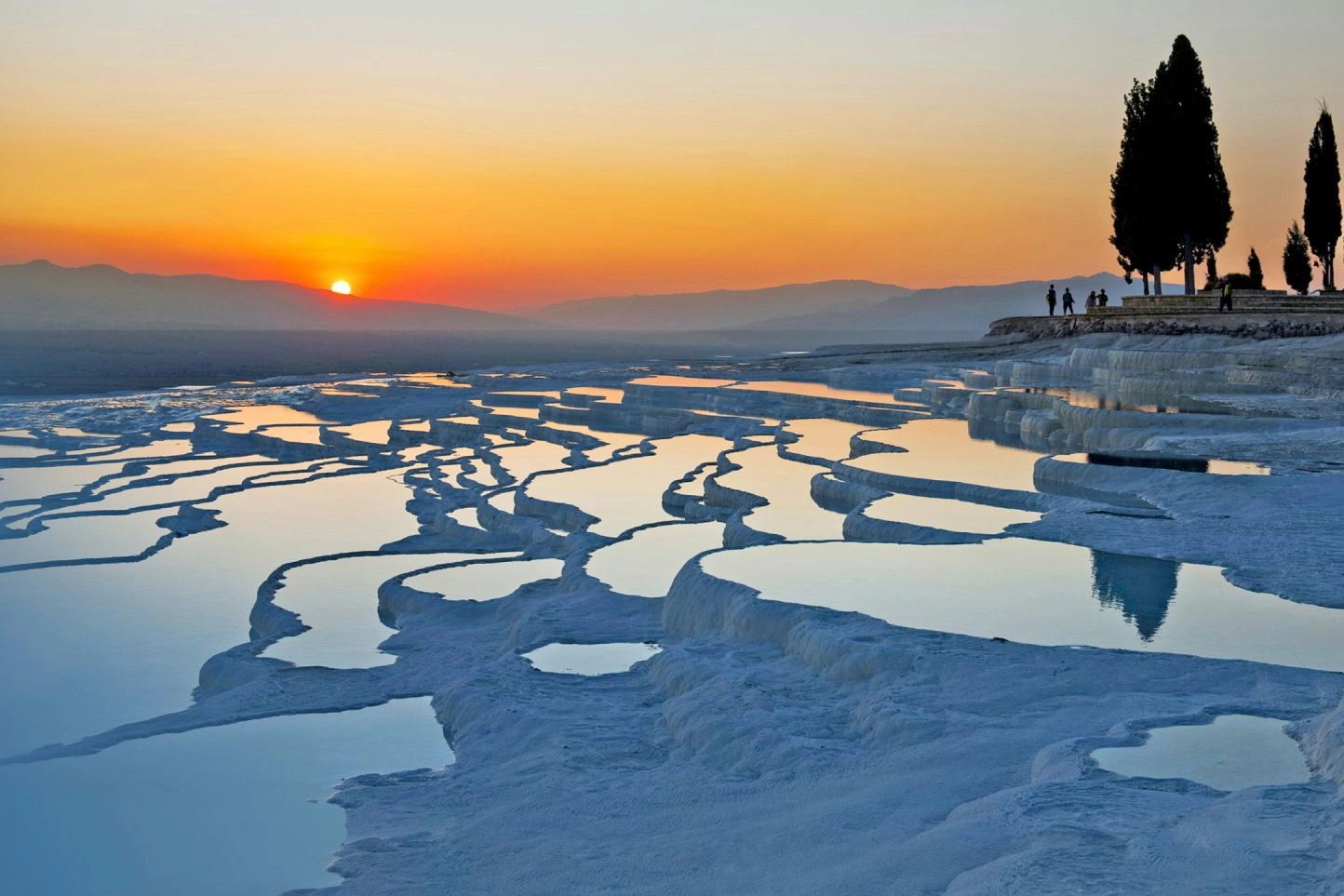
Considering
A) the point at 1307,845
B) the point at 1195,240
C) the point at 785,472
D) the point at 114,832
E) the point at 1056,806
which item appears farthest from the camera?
the point at 1195,240

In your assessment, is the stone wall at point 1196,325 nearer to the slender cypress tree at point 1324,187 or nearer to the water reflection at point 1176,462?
the slender cypress tree at point 1324,187

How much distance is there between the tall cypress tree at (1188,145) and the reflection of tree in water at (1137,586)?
27.2m

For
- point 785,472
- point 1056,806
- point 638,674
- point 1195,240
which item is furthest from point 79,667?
point 1195,240

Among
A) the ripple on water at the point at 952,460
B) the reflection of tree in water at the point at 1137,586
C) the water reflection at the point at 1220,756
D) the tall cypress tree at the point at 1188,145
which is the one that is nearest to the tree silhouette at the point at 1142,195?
the tall cypress tree at the point at 1188,145

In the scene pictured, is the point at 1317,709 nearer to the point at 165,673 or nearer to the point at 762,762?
the point at 762,762

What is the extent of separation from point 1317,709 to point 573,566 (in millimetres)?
5880

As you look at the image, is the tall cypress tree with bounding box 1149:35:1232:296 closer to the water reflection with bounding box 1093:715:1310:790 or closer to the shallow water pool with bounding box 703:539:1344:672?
the shallow water pool with bounding box 703:539:1344:672

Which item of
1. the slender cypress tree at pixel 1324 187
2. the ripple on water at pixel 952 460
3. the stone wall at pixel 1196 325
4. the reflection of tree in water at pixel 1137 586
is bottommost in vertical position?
the reflection of tree in water at pixel 1137 586

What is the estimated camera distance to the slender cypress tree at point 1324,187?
34531 mm

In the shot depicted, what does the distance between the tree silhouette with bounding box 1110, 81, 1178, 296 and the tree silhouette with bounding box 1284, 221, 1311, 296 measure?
20.3ft

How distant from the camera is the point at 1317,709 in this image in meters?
6.01

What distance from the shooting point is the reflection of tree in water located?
787cm

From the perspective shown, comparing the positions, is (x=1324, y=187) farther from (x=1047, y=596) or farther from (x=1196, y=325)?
(x=1047, y=596)

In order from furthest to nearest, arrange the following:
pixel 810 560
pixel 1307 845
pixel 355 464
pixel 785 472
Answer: pixel 355 464 < pixel 785 472 < pixel 810 560 < pixel 1307 845
